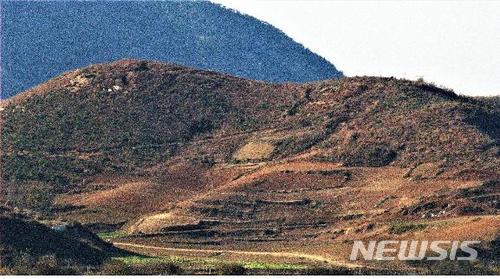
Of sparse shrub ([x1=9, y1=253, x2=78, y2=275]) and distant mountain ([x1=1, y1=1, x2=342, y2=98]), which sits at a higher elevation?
distant mountain ([x1=1, y1=1, x2=342, y2=98])

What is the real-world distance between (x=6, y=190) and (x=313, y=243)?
2046cm

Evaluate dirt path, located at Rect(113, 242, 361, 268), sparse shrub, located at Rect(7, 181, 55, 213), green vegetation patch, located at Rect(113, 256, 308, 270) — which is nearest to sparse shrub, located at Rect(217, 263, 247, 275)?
green vegetation patch, located at Rect(113, 256, 308, 270)

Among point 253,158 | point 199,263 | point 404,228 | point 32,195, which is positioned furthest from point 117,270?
point 253,158

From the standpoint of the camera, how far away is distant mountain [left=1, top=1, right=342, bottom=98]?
127125 millimetres

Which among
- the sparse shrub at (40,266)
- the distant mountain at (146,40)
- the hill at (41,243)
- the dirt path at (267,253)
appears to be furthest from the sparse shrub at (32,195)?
the distant mountain at (146,40)

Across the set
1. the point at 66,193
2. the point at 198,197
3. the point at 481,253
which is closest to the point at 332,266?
the point at 481,253

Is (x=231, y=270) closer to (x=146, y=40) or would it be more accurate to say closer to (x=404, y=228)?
(x=404, y=228)

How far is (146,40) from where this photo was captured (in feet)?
450
